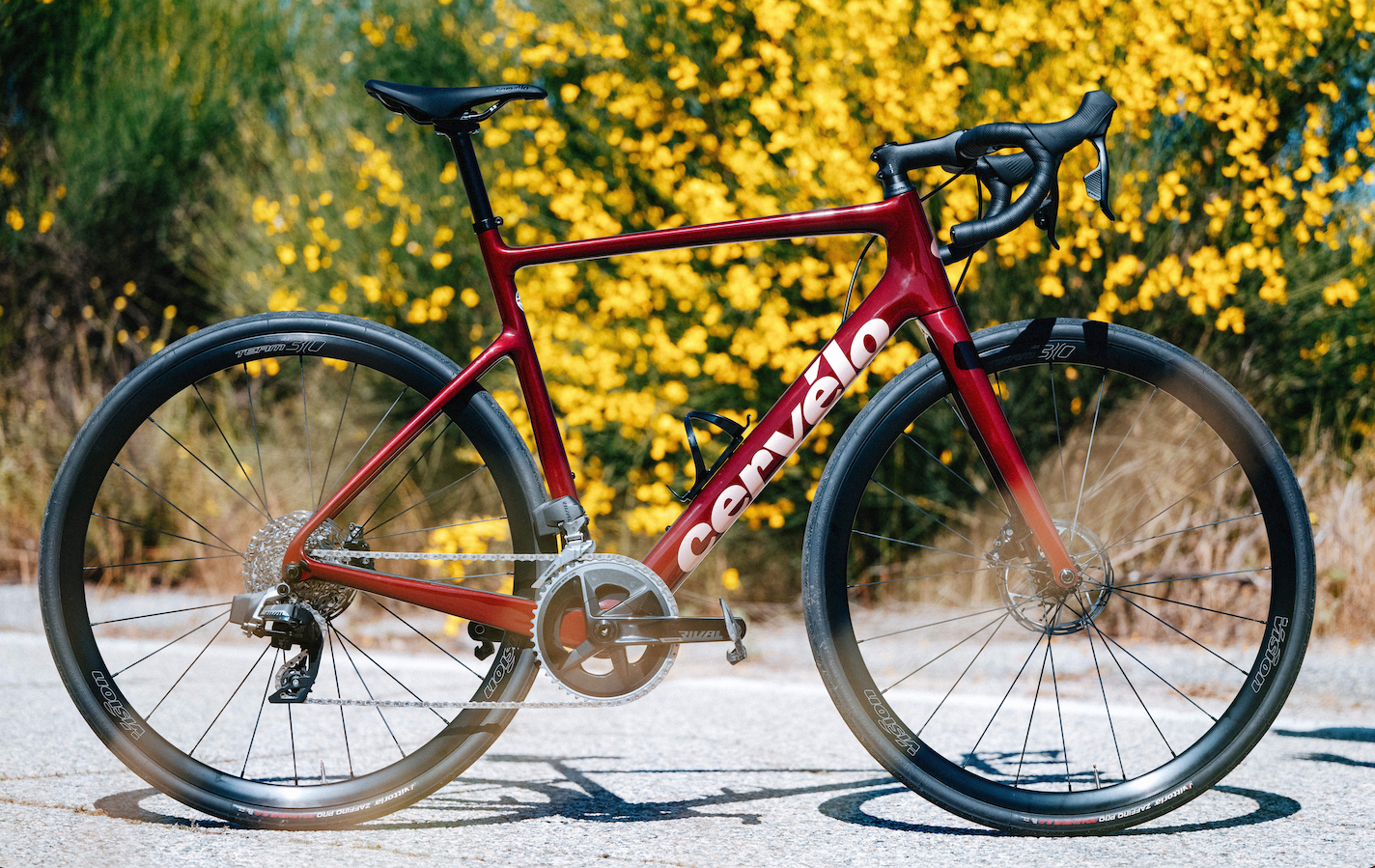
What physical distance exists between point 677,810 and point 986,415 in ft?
3.68

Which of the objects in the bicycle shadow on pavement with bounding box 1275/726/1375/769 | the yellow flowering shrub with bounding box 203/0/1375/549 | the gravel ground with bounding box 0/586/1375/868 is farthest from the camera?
the yellow flowering shrub with bounding box 203/0/1375/549

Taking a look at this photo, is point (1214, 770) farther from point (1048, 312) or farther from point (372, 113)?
point (372, 113)

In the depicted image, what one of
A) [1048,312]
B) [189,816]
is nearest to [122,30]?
[1048,312]

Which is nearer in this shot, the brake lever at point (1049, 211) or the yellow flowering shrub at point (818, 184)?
the brake lever at point (1049, 211)

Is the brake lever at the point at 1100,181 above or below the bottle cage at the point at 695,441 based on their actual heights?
above

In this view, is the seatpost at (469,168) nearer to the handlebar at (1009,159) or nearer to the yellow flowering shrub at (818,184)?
the handlebar at (1009,159)

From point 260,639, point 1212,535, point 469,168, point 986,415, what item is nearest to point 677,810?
point 986,415

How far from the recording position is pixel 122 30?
343 inches

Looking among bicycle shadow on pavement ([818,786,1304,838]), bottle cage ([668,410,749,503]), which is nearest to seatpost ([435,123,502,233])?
bottle cage ([668,410,749,503])

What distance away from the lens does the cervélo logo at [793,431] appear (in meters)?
2.48

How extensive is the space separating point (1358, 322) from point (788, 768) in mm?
4432

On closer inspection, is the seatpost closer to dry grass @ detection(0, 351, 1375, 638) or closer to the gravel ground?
the gravel ground

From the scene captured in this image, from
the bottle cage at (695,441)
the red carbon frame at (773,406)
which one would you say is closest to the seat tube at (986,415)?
the red carbon frame at (773,406)

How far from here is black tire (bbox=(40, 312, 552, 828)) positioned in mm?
2402
